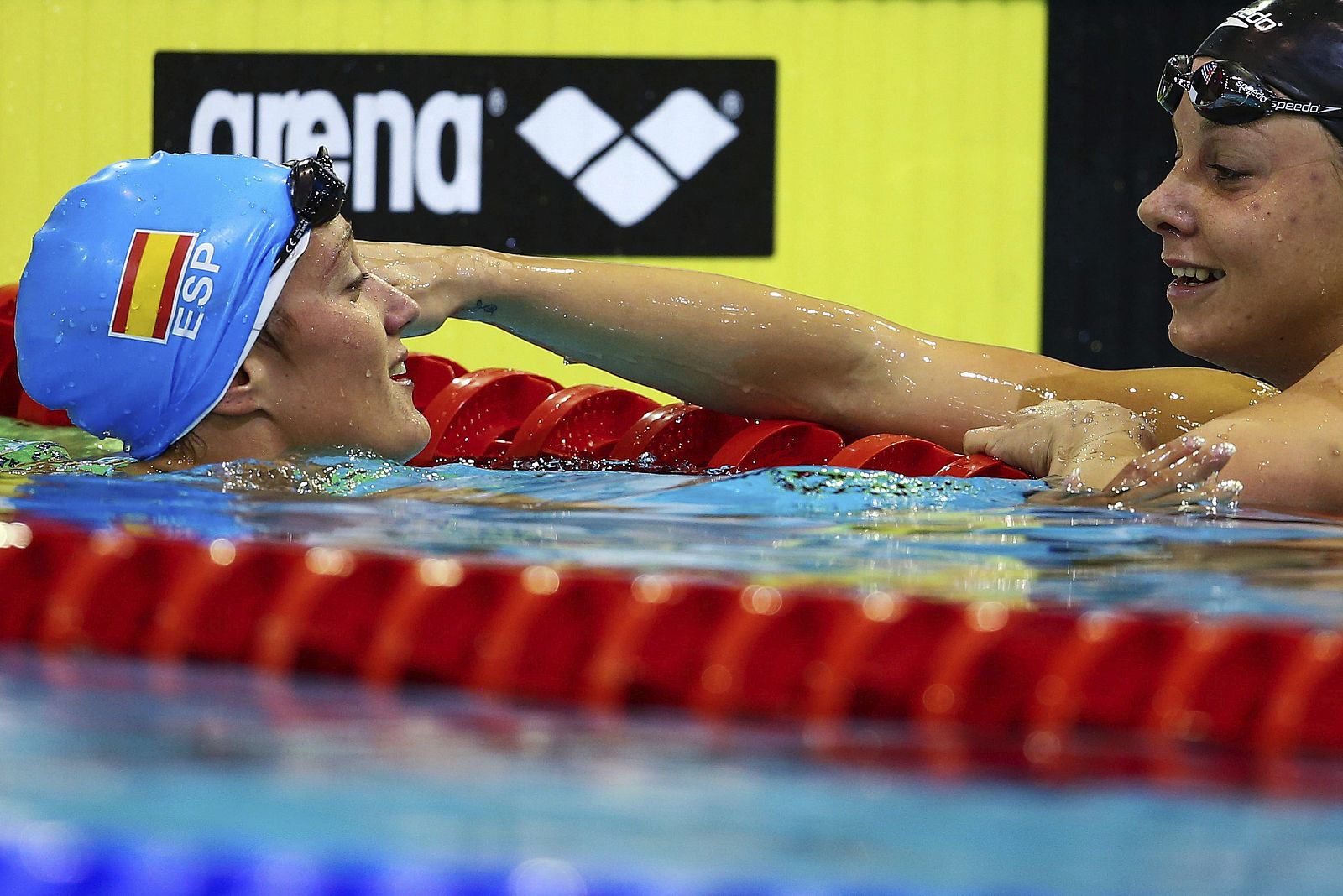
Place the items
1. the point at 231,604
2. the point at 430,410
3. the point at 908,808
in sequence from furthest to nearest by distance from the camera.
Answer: the point at 430,410 < the point at 231,604 < the point at 908,808

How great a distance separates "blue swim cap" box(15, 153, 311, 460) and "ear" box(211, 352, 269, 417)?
0.02 metres

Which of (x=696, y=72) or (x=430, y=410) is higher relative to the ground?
(x=696, y=72)

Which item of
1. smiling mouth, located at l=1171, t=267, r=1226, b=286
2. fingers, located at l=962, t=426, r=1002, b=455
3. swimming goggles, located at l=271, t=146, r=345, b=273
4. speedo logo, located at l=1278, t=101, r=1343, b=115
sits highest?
speedo logo, located at l=1278, t=101, r=1343, b=115

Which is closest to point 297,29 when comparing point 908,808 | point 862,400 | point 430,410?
point 430,410

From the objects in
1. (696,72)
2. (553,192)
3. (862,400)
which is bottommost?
(862,400)

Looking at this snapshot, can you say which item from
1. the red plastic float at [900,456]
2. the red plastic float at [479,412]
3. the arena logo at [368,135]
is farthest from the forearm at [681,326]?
the arena logo at [368,135]

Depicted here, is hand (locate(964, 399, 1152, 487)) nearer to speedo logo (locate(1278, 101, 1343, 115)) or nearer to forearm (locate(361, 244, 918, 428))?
forearm (locate(361, 244, 918, 428))

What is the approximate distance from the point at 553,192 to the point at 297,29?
4.15ft

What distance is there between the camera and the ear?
2.43 meters

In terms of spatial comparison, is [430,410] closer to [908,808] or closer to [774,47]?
[908,808]

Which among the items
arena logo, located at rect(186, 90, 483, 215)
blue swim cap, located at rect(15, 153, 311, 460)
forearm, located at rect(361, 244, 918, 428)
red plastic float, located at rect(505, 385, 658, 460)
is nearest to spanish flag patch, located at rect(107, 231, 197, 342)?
blue swim cap, located at rect(15, 153, 311, 460)

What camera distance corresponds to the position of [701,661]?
56.2 inches

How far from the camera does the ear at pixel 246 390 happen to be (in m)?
2.43

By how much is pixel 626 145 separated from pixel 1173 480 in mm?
4606
